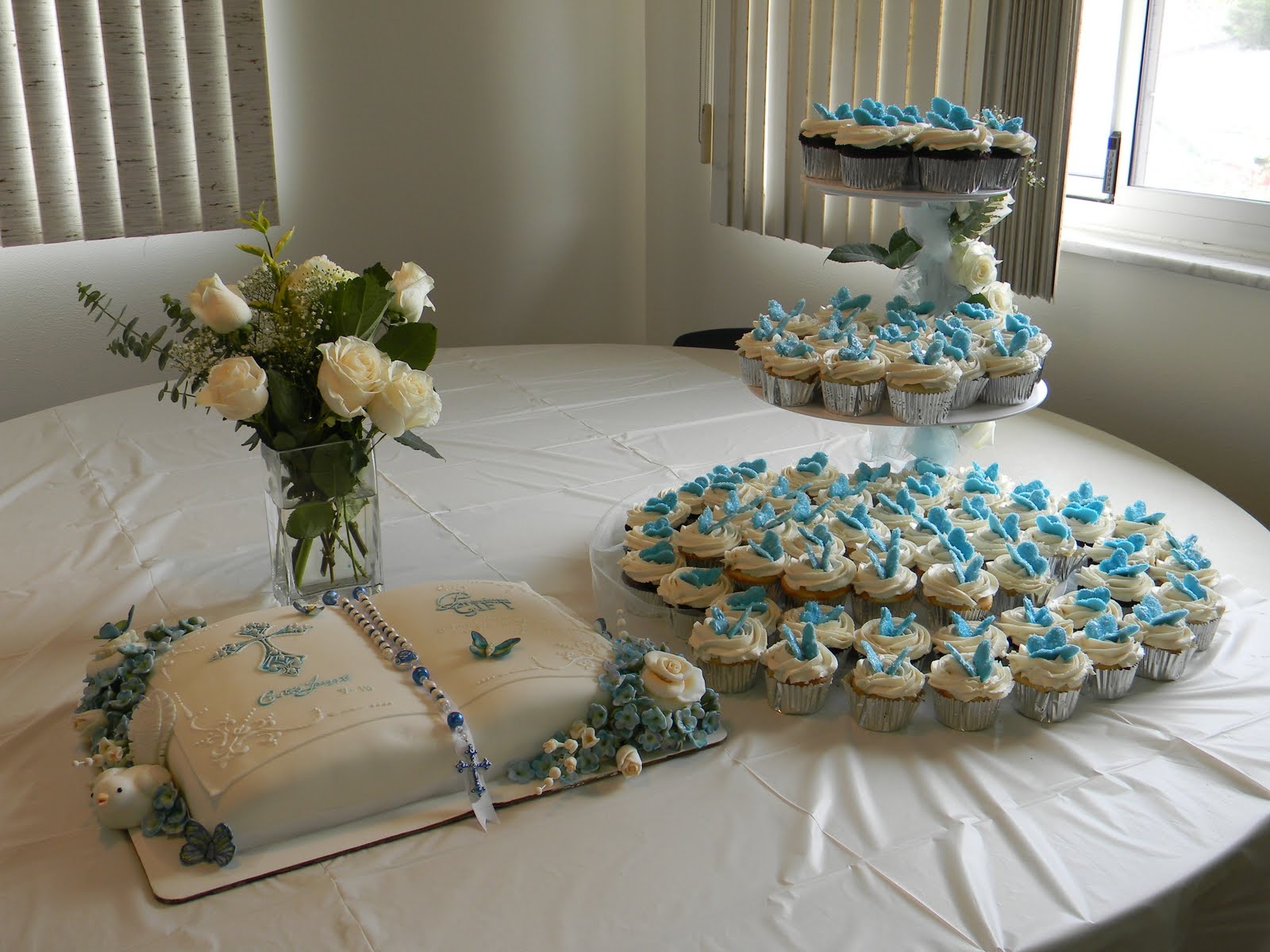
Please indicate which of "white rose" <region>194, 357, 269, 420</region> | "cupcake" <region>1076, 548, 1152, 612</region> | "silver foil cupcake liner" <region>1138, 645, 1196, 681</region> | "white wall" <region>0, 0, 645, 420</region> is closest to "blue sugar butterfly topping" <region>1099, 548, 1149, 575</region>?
"cupcake" <region>1076, 548, 1152, 612</region>

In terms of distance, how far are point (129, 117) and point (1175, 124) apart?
109 inches

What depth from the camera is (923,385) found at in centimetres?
153

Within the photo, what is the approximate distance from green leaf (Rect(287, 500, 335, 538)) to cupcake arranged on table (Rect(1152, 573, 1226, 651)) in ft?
3.24

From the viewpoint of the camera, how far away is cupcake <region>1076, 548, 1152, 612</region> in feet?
4.58

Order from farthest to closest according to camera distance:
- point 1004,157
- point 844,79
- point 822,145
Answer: point 844,79
point 822,145
point 1004,157

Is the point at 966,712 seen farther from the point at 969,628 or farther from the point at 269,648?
the point at 269,648

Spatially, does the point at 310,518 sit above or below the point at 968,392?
below

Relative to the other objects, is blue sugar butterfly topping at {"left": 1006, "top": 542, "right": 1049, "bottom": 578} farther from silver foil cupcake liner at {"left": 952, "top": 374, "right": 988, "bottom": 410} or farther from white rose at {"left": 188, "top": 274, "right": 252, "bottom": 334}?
white rose at {"left": 188, "top": 274, "right": 252, "bottom": 334}

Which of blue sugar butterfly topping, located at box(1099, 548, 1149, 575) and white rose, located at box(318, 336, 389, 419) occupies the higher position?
white rose, located at box(318, 336, 389, 419)

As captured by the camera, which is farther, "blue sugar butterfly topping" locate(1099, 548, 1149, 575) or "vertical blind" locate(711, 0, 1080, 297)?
"vertical blind" locate(711, 0, 1080, 297)

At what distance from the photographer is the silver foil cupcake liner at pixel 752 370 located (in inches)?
65.4

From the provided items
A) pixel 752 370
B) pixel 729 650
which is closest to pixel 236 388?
pixel 729 650

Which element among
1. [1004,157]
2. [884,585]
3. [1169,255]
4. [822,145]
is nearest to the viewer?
[884,585]

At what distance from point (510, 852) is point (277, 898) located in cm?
20
